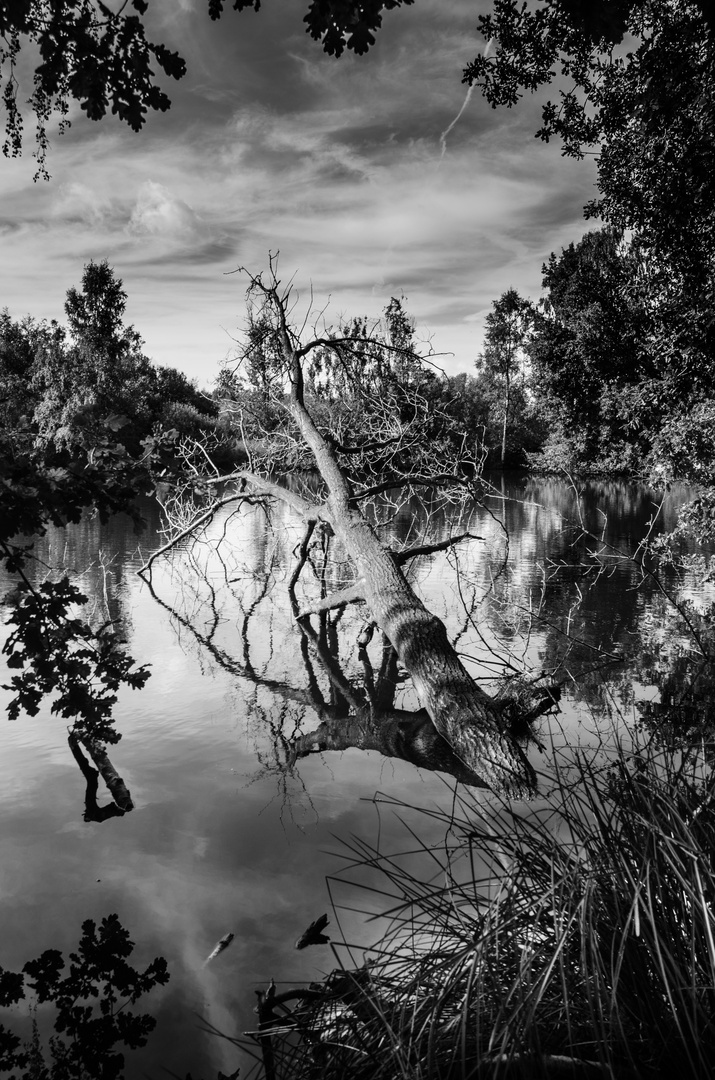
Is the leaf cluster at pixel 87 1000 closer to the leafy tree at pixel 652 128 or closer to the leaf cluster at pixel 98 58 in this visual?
the leaf cluster at pixel 98 58

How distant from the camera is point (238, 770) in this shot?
17.1ft

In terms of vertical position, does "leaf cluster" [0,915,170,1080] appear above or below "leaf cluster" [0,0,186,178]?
below

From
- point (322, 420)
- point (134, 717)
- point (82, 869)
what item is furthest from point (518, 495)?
point (82, 869)

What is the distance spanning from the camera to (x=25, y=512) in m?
3.20

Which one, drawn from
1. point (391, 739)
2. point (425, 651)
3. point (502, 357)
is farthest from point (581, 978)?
point (502, 357)

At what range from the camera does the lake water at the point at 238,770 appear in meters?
3.24

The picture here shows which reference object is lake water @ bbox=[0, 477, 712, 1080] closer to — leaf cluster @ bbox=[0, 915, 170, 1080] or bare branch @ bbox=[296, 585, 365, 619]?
leaf cluster @ bbox=[0, 915, 170, 1080]

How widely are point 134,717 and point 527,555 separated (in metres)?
9.57

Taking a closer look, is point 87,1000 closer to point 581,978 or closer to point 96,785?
point 96,785

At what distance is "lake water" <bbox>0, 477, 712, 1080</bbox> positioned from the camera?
324 centimetres

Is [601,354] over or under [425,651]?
over

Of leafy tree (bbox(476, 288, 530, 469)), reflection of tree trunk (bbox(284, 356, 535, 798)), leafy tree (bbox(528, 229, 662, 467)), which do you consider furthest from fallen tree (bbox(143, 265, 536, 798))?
leafy tree (bbox(476, 288, 530, 469))

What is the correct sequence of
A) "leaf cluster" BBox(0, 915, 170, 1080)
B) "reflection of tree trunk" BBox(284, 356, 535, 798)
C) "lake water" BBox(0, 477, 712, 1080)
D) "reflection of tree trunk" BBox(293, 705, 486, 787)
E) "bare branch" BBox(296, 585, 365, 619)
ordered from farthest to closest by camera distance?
1. "bare branch" BBox(296, 585, 365, 619)
2. "reflection of tree trunk" BBox(293, 705, 486, 787)
3. "reflection of tree trunk" BBox(284, 356, 535, 798)
4. "lake water" BBox(0, 477, 712, 1080)
5. "leaf cluster" BBox(0, 915, 170, 1080)

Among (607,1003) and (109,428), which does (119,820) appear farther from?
(607,1003)
